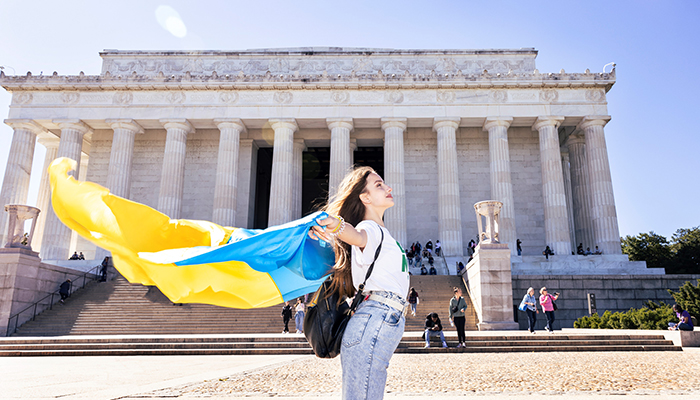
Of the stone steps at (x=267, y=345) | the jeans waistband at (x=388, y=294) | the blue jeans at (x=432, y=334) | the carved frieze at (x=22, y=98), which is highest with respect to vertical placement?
the carved frieze at (x=22, y=98)

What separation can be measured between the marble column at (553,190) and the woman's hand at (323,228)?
3351 centimetres

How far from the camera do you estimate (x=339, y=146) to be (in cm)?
3588

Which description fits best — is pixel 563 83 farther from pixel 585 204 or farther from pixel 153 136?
pixel 153 136

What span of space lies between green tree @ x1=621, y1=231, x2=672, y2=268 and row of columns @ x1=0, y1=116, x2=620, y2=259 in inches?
813

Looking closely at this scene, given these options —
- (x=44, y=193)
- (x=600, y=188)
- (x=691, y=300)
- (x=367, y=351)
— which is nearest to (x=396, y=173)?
(x=600, y=188)

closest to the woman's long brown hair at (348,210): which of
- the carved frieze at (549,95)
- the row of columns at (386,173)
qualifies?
the row of columns at (386,173)

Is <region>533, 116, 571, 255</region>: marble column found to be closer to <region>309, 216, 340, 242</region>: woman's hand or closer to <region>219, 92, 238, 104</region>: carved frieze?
<region>219, 92, 238, 104</region>: carved frieze

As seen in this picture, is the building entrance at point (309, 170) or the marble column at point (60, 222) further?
the building entrance at point (309, 170)

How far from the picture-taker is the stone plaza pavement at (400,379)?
6480 mm

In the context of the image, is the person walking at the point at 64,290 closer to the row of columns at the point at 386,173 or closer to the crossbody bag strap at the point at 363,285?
the row of columns at the point at 386,173

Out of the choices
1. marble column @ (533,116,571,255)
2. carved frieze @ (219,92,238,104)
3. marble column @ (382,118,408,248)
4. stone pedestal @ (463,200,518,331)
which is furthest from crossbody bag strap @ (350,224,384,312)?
carved frieze @ (219,92,238,104)

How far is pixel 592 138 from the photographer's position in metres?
35.7

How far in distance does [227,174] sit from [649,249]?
4624 centimetres

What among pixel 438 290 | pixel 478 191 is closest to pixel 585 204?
pixel 478 191
